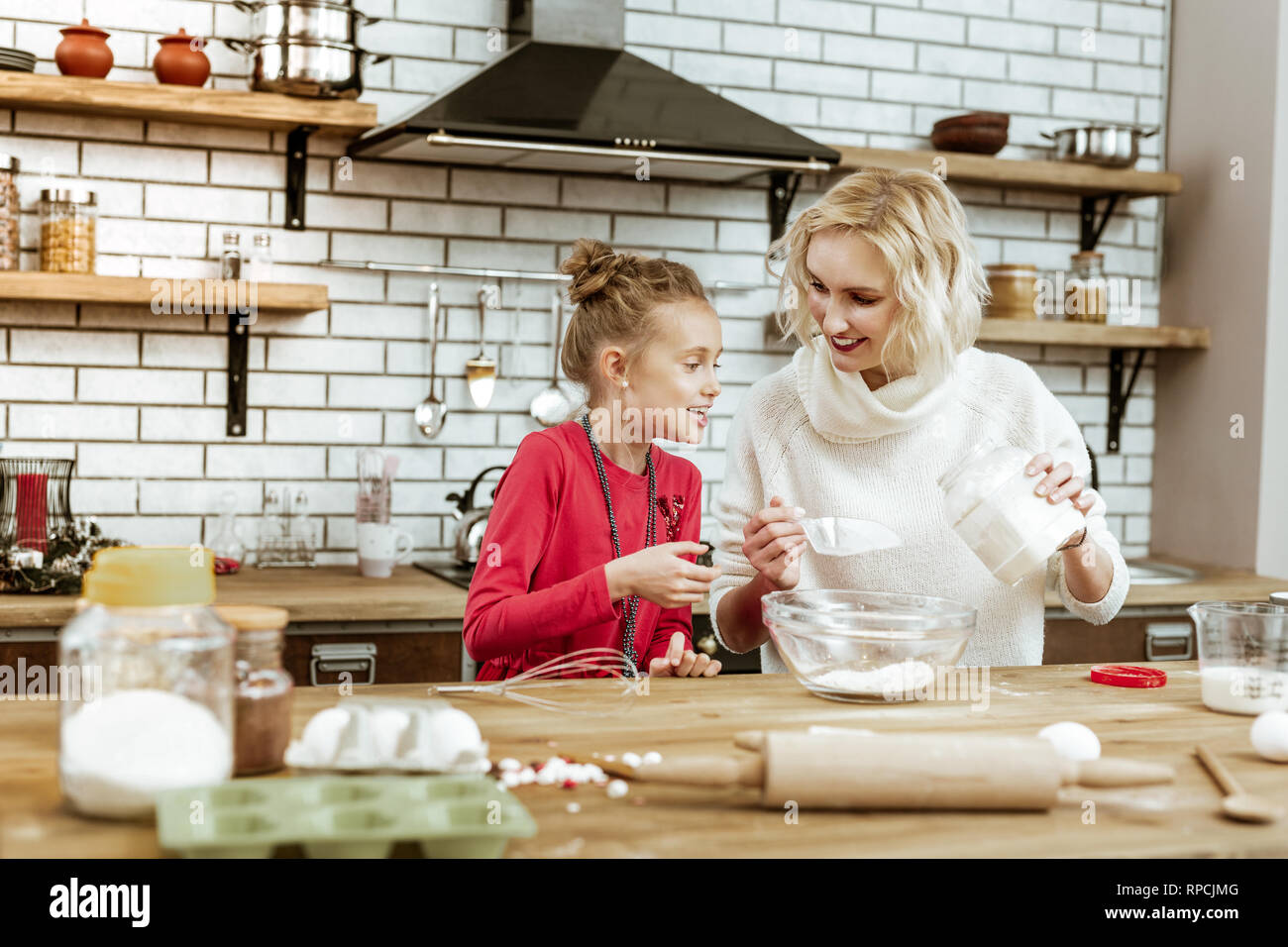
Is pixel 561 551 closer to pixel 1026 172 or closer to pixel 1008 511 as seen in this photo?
pixel 1008 511

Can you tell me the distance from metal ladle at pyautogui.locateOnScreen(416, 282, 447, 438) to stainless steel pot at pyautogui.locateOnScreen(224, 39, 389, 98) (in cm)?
62

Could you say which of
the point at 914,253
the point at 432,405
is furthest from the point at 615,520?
the point at 432,405

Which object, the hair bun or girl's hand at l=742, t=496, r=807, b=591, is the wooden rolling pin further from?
the hair bun

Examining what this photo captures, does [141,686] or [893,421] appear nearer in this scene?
[141,686]

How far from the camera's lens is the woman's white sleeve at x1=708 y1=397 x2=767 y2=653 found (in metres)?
2.09

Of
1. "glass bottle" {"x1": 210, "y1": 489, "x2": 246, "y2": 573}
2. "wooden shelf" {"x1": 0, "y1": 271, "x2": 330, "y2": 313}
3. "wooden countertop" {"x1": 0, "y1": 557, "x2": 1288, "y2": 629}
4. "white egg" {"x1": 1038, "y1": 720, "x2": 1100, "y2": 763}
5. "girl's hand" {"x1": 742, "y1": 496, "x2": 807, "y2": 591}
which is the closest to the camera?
"white egg" {"x1": 1038, "y1": 720, "x2": 1100, "y2": 763}

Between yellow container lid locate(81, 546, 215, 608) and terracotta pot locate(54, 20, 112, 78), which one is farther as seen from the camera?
terracotta pot locate(54, 20, 112, 78)

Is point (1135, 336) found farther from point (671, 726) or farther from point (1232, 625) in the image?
point (671, 726)

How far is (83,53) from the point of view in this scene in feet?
9.82

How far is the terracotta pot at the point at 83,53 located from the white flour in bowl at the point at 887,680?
2475mm

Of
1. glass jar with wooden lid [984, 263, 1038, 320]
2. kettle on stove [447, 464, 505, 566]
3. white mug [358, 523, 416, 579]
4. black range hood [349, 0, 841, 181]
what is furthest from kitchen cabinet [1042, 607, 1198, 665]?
white mug [358, 523, 416, 579]

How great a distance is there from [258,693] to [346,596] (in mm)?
1758
